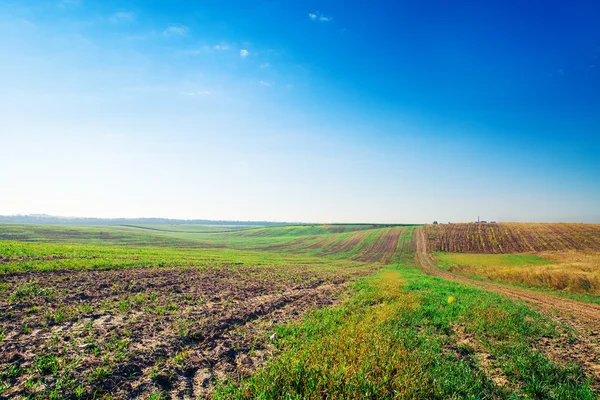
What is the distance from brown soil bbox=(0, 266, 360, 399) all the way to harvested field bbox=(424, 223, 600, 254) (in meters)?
59.5

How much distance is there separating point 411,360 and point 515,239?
77215 mm

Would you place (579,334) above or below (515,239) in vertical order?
Answer: above

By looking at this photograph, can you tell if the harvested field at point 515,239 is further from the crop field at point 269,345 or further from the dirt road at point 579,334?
the crop field at point 269,345

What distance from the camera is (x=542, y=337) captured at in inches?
394

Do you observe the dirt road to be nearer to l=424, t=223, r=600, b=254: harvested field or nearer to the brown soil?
the brown soil

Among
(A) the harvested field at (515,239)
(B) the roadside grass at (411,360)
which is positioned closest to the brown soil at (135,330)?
(B) the roadside grass at (411,360)

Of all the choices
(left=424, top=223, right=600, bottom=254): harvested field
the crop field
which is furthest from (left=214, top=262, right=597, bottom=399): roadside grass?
(left=424, top=223, right=600, bottom=254): harvested field

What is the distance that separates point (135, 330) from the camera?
8.96 m

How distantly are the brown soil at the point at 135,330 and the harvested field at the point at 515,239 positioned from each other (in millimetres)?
59451

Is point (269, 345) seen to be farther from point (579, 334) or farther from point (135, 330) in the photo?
point (579, 334)

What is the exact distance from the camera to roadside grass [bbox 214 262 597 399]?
5910 mm

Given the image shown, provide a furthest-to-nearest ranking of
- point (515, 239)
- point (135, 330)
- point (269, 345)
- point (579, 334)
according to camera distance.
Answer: point (515, 239), point (579, 334), point (135, 330), point (269, 345)

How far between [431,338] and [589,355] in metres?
4.84

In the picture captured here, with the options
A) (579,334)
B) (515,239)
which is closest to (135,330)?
(579,334)
